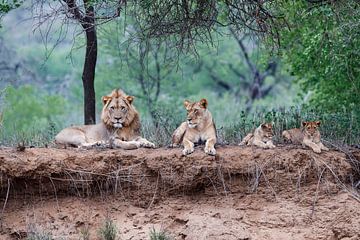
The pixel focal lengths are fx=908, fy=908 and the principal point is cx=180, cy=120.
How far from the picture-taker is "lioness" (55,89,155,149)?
1560 cm

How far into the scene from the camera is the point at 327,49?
17.3 m

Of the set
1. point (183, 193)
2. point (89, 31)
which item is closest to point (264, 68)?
point (89, 31)

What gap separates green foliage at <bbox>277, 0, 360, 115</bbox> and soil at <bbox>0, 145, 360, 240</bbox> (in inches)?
93.8

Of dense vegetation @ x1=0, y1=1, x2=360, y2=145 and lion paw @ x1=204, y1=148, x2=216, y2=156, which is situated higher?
dense vegetation @ x1=0, y1=1, x2=360, y2=145

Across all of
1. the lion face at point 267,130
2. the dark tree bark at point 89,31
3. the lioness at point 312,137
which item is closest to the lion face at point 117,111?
the dark tree bark at point 89,31

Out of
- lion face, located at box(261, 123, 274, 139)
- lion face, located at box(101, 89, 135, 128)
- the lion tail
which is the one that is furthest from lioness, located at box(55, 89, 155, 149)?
lion face, located at box(261, 123, 274, 139)

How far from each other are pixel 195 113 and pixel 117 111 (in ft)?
4.77

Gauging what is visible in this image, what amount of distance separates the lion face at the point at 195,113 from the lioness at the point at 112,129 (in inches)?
36.7

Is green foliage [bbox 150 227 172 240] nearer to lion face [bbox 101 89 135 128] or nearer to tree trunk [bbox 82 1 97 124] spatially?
lion face [bbox 101 89 135 128]

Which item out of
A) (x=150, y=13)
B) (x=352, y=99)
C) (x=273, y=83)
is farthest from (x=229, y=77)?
(x=150, y=13)

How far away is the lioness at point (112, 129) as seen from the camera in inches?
614

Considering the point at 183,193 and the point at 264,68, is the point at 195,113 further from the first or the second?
the point at 264,68

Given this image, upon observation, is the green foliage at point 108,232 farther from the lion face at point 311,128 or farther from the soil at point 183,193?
the lion face at point 311,128

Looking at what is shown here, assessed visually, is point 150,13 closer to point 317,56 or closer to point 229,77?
point 317,56
